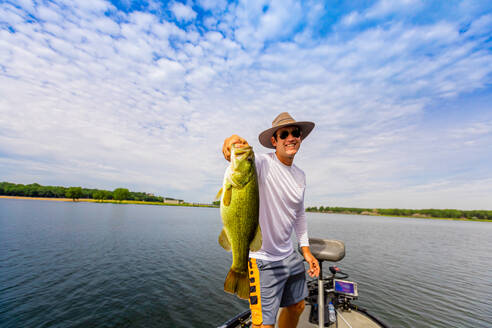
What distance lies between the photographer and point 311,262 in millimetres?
3379

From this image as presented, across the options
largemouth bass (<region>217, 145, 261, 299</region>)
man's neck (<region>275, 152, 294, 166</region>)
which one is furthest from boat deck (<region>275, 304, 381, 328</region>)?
man's neck (<region>275, 152, 294, 166</region>)

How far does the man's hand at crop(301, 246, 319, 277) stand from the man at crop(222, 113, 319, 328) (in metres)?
0.26

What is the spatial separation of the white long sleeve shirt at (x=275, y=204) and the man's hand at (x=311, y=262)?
2.00 feet

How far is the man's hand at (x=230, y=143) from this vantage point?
249 cm

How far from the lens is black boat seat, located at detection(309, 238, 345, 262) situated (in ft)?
12.0

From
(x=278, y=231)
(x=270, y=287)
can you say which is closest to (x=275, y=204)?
(x=278, y=231)

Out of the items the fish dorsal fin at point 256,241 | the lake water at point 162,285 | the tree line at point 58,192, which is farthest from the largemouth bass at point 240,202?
the tree line at point 58,192

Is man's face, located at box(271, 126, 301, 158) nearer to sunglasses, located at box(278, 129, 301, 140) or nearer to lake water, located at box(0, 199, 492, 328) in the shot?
sunglasses, located at box(278, 129, 301, 140)

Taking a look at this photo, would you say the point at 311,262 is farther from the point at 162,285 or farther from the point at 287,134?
the point at 162,285

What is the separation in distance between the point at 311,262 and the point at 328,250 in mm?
545

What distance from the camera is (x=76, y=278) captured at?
11039 mm

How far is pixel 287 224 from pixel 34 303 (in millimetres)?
11826

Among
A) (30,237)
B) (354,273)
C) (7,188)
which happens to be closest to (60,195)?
(7,188)

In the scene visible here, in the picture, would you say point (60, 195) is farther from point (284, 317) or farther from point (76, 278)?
point (284, 317)
